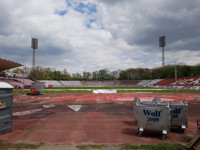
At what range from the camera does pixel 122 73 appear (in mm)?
134875

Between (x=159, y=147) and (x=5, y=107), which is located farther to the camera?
(x=5, y=107)

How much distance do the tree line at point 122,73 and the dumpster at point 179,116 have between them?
239 ft

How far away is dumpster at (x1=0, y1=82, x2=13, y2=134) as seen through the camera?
690 cm

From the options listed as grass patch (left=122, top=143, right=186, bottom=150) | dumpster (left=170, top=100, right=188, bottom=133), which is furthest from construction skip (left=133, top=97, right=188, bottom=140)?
dumpster (left=170, top=100, right=188, bottom=133)

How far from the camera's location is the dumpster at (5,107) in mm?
6898

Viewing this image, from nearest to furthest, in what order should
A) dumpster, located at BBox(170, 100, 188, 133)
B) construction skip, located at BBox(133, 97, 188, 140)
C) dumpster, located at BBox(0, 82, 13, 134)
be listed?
construction skip, located at BBox(133, 97, 188, 140) < dumpster, located at BBox(0, 82, 13, 134) < dumpster, located at BBox(170, 100, 188, 133)

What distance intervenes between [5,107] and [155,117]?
676 centimetres

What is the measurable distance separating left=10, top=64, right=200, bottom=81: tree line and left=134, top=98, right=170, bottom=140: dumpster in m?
74.4


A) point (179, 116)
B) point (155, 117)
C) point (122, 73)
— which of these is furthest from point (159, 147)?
point (122, 73)

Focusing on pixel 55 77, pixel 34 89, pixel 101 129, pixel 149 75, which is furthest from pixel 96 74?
pixel 101 129

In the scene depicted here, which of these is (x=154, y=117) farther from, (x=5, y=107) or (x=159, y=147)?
(x=5, y=107)

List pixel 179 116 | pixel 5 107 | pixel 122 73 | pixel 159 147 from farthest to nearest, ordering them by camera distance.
→ pixel 122 73
pixel 179 116
pixel 5 107
pixel 159 147

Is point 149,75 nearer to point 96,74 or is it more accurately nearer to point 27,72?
point 96,74

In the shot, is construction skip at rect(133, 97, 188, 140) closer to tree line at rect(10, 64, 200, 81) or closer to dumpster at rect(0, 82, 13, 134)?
dumpster at rect(0, 82, 13, 134)
